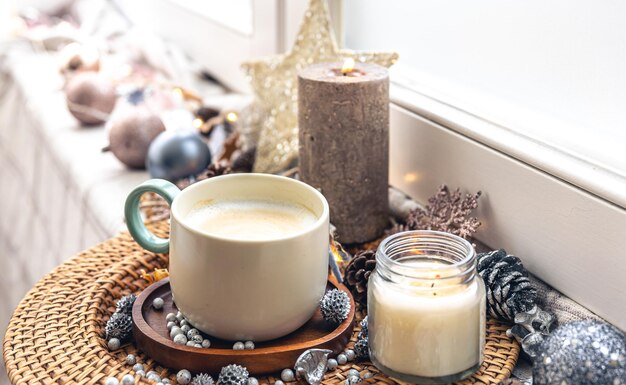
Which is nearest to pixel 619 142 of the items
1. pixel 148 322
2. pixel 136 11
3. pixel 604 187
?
pixel 604 187

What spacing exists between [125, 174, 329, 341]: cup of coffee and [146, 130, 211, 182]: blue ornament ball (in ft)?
1.03

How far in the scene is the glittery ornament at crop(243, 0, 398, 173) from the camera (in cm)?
91

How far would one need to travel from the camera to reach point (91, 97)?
1.26 meters

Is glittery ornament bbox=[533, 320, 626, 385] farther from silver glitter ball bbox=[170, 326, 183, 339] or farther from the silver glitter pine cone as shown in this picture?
silver glitter ball bbox=[170, 326, 183, 339]

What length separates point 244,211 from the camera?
65 centimetres

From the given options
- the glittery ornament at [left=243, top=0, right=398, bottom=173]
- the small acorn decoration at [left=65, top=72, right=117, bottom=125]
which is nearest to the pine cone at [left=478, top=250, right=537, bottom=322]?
the glittery ornament at [left=243, top=0, right=398, bottom=173]

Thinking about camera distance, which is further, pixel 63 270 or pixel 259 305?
pixel 63 270

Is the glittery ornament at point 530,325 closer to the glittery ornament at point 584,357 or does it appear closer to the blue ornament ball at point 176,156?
the glittery ornament at point 584,357

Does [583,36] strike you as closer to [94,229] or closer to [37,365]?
[37,365]

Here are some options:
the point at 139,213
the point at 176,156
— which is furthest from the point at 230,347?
the point at 176,156

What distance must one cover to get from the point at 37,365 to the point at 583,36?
1.71 feet

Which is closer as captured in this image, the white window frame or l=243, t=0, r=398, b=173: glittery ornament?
the white window frame

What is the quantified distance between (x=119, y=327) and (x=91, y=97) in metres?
0.72

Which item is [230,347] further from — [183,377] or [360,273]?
[360,273]
